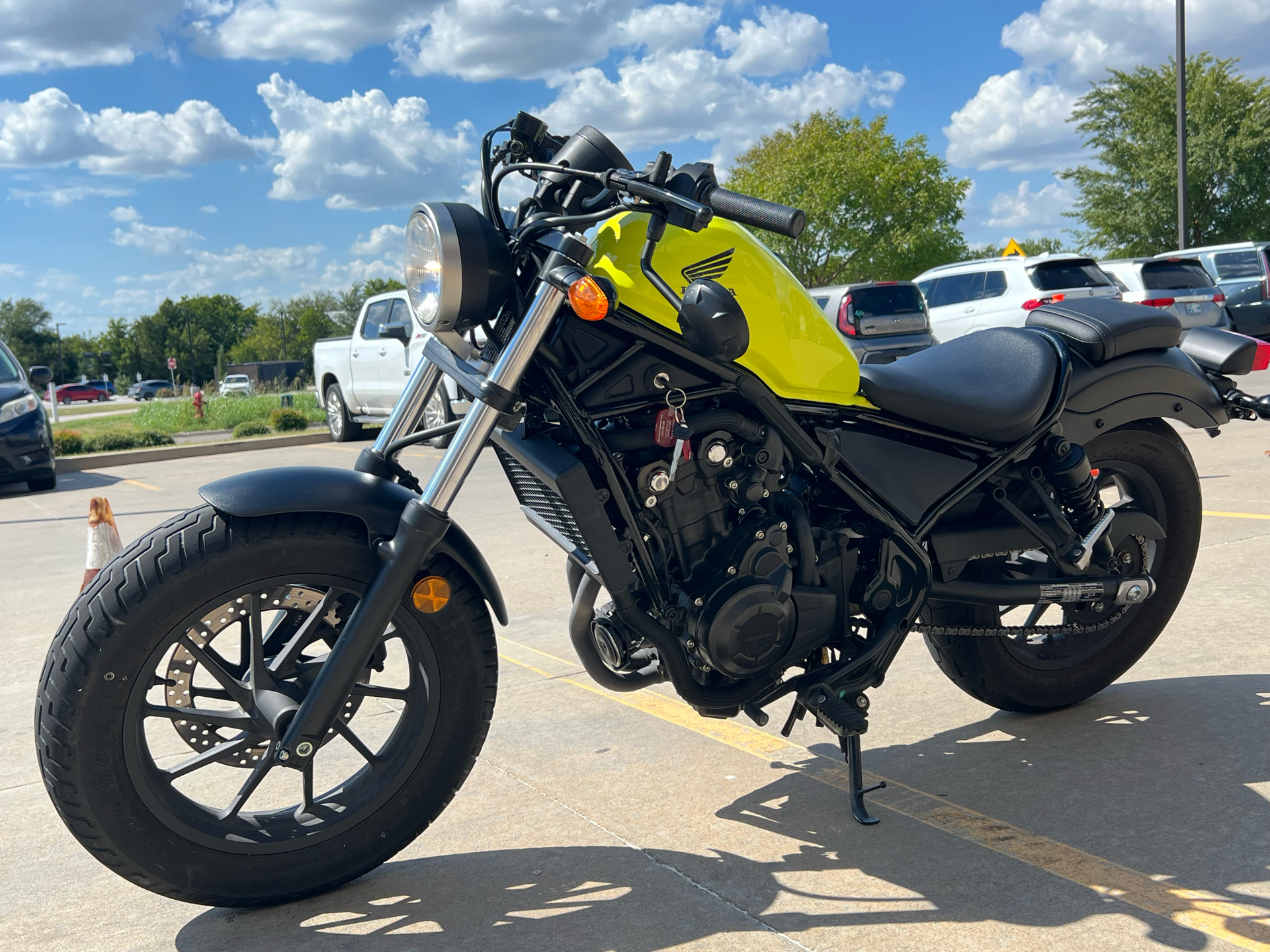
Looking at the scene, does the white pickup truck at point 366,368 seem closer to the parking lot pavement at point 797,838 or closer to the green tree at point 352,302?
the parking lot pavement at point 797,838

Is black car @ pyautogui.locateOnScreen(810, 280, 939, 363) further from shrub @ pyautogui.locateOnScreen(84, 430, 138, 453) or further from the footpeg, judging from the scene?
the footpeg

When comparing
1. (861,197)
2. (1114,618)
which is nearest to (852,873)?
(1114,618)

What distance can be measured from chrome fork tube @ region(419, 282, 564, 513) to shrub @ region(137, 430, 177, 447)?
642 inches

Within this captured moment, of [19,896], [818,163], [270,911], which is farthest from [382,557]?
[818,163]

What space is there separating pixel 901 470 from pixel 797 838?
1.02m

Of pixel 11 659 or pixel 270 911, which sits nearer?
pixel 270 911

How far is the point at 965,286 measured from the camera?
→ 1591cm

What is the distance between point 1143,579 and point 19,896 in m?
3.20

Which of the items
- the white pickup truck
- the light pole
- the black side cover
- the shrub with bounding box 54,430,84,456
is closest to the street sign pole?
the light pole

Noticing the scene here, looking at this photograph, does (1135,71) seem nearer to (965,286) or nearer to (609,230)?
(965,286)

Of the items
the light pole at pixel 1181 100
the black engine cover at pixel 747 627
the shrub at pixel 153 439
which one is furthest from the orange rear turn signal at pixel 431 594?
the light pole at pixel 1181 100

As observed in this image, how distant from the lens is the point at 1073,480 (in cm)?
335

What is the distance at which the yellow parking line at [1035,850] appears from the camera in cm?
245

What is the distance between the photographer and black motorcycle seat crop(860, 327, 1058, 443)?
10.2 ft
